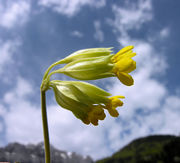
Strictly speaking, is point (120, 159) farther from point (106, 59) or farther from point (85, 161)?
point (106, 59)

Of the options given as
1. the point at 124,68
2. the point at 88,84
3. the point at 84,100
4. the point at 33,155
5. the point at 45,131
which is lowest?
the point at 45,131

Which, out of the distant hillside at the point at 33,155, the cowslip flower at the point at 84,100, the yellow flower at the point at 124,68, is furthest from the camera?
the distant hillside at the point at 33,155

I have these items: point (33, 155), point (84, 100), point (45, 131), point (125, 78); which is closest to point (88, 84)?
point (84, 100)

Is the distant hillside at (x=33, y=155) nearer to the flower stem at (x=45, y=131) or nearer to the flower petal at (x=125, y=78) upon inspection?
the flower stem at (x=45, y=131)

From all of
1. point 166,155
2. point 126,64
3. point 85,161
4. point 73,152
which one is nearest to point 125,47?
point 126,64

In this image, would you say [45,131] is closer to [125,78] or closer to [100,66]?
[100,66]

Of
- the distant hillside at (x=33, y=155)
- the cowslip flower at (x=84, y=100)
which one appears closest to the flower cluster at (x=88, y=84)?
the cowslip flower at (x=84, y=100)
